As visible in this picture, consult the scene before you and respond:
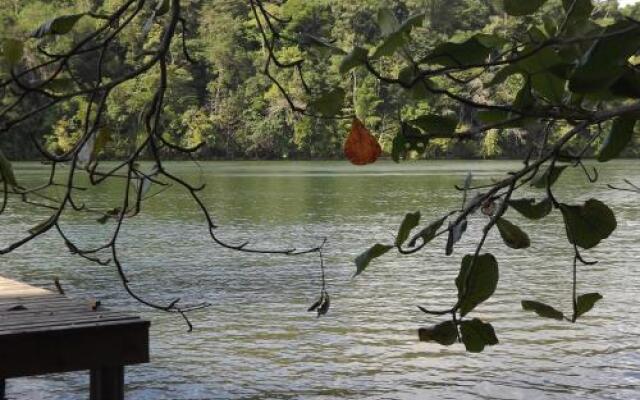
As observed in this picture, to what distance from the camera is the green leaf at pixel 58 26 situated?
778mm

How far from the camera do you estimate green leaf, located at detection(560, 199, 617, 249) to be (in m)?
0.84

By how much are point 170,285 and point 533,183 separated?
12.8 metres

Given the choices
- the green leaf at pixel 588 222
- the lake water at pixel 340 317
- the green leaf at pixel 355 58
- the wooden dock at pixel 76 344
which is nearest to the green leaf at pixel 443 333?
the green leaf at pixel 588 222

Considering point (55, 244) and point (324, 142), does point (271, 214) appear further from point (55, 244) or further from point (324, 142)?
point (324, 142)

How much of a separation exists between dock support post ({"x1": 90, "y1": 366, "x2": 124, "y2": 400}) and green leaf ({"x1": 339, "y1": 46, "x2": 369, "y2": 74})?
4.82 m

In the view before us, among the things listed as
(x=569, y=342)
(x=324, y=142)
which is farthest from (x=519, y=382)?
(x=324, y=142)

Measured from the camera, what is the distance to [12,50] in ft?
2.81

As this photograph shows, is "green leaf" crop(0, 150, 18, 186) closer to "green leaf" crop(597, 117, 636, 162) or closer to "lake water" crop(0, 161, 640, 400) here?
"green leaf" crop(597, 117, 636, 162)

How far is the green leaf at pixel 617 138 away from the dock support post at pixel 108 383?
4804mm

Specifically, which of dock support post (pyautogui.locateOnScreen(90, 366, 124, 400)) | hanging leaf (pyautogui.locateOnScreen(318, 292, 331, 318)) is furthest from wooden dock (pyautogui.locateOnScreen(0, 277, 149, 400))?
hanging leaf (pyautogui.locateOnScreen(318, 292, 331, 318))

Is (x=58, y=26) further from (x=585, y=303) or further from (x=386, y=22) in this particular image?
(x=585, y=303)

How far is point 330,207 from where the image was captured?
1078 inches

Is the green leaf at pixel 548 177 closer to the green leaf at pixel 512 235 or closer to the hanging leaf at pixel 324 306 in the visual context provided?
the green leaf at pixel 512 235

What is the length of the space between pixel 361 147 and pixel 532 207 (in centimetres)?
17
